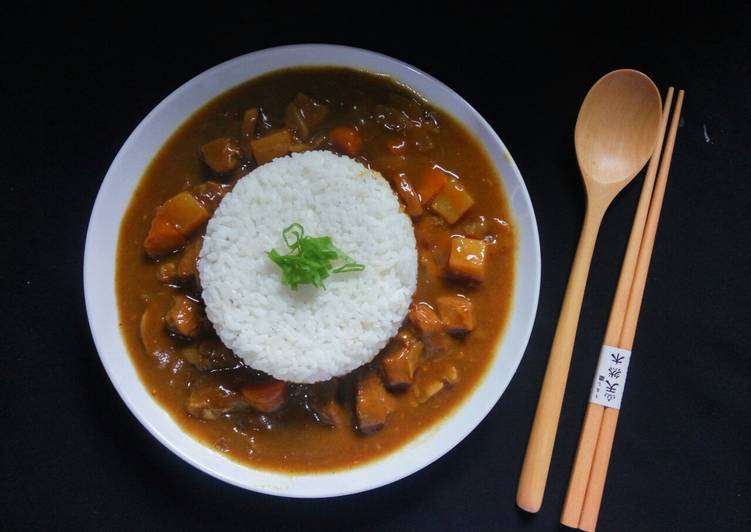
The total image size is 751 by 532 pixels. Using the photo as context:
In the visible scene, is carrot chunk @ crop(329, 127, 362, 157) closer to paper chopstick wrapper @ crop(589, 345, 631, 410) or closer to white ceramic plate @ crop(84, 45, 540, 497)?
white ceramic plate @ crop(84, 45, 540, 497)

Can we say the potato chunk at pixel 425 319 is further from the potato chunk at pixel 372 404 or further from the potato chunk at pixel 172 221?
the potato chunk at pixel 172 221

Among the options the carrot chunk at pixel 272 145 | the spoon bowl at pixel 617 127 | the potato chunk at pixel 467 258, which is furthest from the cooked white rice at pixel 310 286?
the spoon bowl at pixel 617 127

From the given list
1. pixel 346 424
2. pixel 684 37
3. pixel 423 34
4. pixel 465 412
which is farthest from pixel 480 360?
pixel 684 37

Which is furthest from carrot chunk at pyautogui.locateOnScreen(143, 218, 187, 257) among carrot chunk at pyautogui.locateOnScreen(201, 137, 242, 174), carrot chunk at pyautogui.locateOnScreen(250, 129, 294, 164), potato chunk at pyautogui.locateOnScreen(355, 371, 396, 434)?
potato chunk at pyautogui.locateOnScreen(355, 371, 396, 434)

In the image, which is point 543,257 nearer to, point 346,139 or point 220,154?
point 346,139

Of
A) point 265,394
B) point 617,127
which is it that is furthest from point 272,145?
point 617,127

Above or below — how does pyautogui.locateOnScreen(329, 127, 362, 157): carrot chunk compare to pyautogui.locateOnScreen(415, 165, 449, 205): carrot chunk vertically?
above

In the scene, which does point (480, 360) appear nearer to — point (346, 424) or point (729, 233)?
point (346, 424)

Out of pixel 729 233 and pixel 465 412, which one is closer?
pixel 465 412
